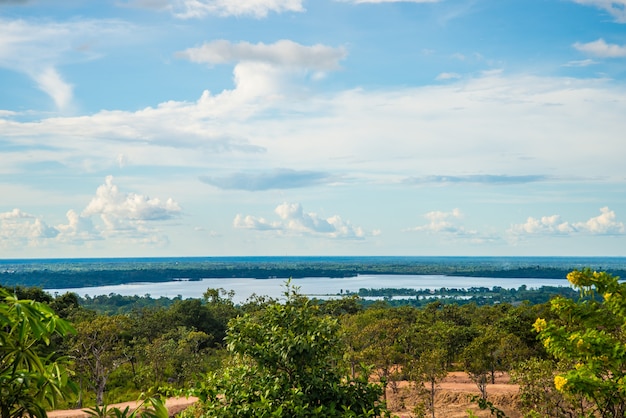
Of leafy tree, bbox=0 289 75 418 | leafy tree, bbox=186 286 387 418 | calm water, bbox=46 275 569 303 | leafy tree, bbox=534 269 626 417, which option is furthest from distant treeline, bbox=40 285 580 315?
leafy tree, bbox=0 289 75 418

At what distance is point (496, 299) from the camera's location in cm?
11731

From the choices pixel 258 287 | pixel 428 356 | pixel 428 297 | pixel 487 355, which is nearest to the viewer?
pixel 428 356

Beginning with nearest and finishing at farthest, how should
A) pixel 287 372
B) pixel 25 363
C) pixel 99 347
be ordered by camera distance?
pixel 25 363 → pixel 287 372 → pixel 99 347

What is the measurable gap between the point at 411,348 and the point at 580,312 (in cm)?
2398

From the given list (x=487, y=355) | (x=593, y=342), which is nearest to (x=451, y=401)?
(x=487, y=355)

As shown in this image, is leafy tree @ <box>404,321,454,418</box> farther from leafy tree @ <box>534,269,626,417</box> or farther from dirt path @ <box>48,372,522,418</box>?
leafy tree @ <box>534,269,626,417</box>

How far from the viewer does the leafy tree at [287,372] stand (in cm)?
802

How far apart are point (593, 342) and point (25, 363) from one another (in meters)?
7.03

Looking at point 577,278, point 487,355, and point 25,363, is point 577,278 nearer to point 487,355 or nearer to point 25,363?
point 25,363

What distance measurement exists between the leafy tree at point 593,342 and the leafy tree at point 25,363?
6.34m

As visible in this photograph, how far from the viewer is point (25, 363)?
396cm

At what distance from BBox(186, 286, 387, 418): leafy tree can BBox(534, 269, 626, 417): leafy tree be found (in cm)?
256

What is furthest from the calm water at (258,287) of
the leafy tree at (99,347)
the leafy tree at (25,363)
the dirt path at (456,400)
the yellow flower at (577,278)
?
the leafy tree at (25,363)

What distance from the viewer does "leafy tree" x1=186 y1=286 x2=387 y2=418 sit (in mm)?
8016
